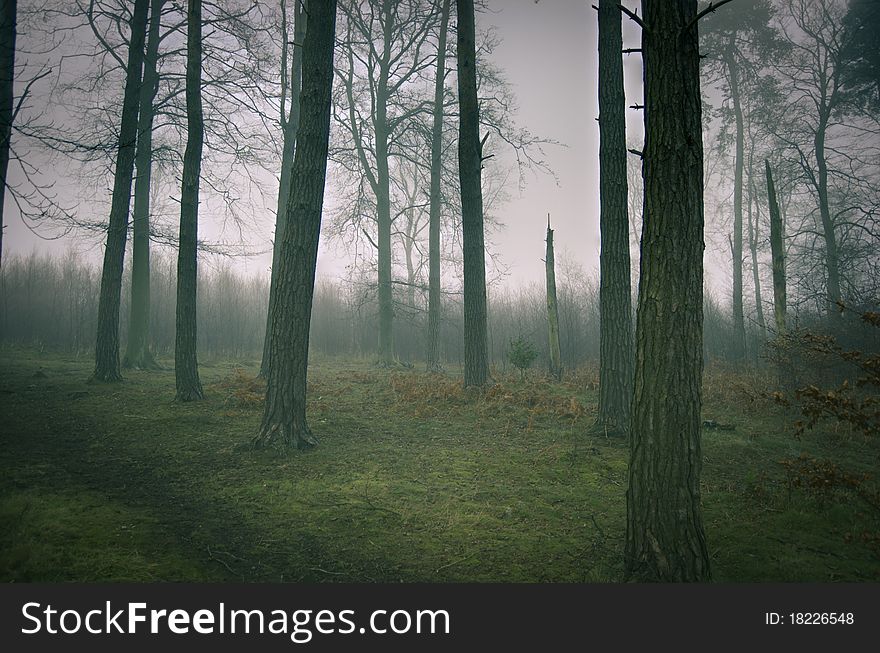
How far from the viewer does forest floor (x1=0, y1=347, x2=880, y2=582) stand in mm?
2938

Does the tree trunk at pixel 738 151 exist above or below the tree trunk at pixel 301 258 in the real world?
above

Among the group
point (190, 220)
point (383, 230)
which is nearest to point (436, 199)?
point (383, 230)

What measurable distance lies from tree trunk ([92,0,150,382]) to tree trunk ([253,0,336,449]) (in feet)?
19.5

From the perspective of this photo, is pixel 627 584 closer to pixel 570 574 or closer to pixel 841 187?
pixel 570 574

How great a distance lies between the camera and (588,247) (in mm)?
22016

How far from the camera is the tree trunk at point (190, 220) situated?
8.21m

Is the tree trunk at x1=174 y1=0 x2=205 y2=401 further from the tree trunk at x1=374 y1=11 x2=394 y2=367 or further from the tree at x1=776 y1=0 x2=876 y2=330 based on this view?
the tree at x1=776 y1=0 x2=876 y2=330

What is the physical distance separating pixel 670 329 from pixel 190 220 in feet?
27.1

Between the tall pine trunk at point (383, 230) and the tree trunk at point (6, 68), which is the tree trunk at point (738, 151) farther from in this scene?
the tree trunk at point (6, 68)

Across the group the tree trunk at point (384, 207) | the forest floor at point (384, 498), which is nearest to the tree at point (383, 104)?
the tree trunk at point (384, 207)

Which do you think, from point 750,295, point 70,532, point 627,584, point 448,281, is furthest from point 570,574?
point 750,295

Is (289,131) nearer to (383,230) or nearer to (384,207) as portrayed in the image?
(384,207)

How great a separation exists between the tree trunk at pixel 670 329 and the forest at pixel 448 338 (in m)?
0.02

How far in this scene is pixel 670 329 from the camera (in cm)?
272
